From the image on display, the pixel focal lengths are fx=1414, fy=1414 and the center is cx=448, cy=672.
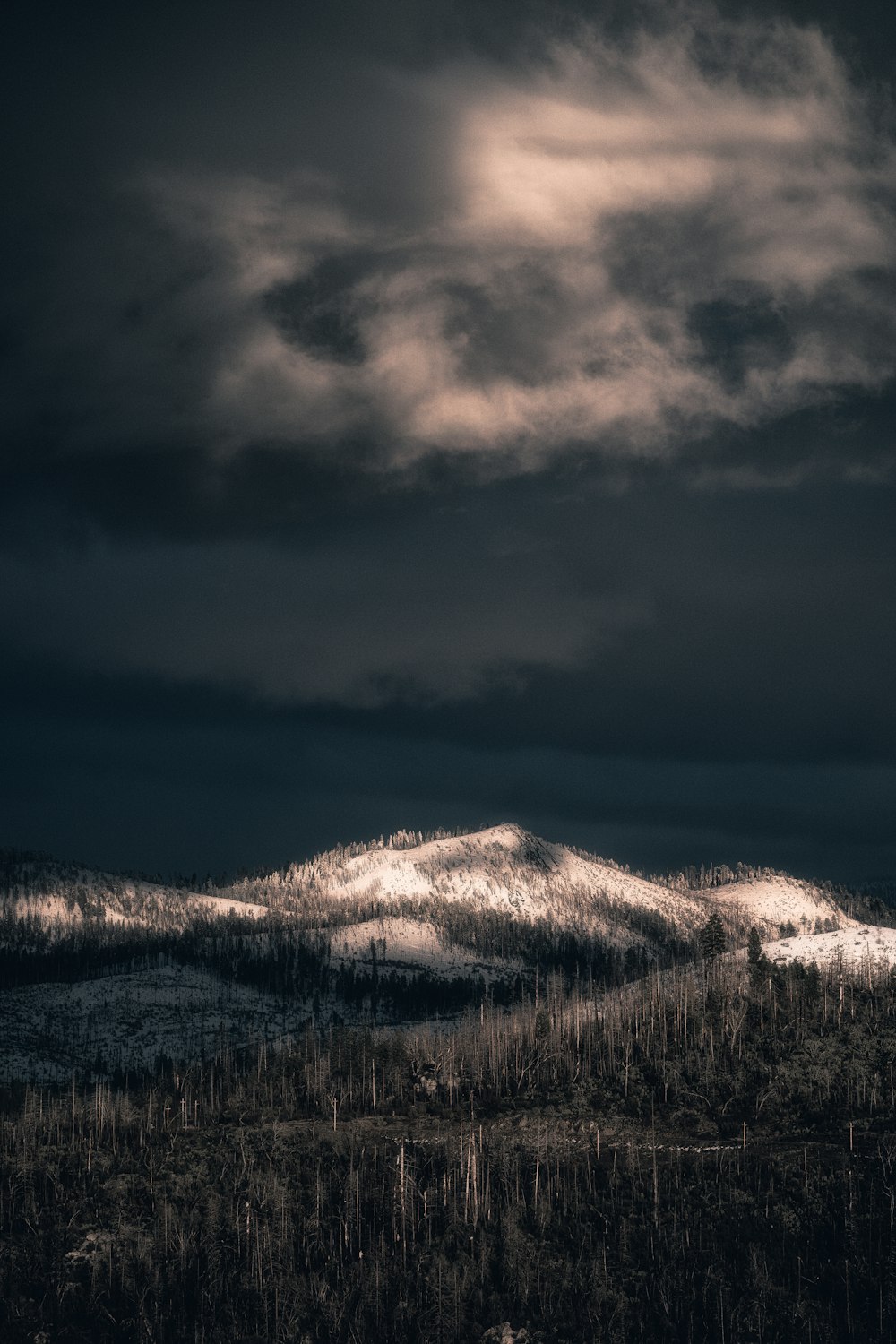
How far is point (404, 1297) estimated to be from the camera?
16538cm

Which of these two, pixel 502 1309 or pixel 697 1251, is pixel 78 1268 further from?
pixel 697 1251

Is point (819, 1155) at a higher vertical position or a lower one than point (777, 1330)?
higher

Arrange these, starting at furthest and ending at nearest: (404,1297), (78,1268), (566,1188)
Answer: (566,1188), (78,1268), (404,1297)

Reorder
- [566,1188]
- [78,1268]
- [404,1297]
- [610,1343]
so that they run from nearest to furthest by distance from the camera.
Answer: [610,1343] < [404,1297] < [78,1268] < [566,1188]

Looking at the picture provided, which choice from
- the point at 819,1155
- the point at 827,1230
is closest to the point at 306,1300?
the point at 827,1230

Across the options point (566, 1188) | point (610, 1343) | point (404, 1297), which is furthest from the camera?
point (566, 1188)

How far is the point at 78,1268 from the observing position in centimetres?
17612

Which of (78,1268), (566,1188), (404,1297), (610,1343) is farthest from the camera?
(566,1188)

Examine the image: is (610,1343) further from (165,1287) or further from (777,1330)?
(165,1287)

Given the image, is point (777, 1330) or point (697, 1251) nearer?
point (777, 1330)

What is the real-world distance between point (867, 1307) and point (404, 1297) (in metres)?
52.6

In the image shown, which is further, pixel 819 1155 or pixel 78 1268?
pixel 819 1155

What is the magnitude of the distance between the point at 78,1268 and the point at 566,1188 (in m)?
64.3

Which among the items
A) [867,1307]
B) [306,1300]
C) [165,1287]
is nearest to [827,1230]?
[867,1307]
